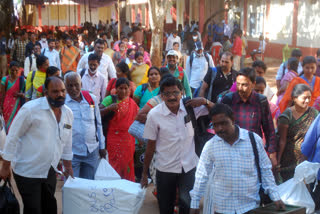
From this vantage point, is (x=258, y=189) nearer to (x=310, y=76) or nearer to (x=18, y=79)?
(x=310, y=76)

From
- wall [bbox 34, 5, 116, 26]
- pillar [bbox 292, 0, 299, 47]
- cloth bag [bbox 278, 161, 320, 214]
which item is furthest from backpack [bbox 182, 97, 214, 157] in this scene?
wall [bbox 34, 5, 116, 26]

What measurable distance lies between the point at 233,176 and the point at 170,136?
0.97 metres

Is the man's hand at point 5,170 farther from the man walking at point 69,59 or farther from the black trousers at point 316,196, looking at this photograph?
the man walking at point 69,59

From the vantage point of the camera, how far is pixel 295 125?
5.38 metres

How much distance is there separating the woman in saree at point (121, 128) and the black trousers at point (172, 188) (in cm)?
163

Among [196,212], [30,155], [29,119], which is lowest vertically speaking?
[196,212]

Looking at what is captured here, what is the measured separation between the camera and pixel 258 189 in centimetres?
385

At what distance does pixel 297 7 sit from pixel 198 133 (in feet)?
62.3

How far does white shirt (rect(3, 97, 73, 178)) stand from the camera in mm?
4277

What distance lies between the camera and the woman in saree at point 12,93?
28.3 feet

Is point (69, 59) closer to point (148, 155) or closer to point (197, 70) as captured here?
point (197, 70)

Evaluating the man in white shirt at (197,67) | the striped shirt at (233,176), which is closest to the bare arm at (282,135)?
the striped shirt at (233,176)

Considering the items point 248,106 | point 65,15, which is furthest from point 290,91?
point 65,15

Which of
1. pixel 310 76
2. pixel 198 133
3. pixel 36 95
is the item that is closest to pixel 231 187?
pixel 198 133
